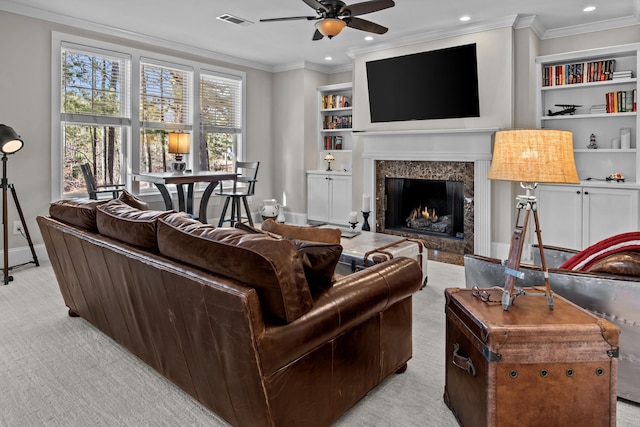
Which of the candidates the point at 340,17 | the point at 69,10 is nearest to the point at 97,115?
the point at 69,10

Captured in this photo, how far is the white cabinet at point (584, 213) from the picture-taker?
4199mm

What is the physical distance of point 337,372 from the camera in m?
1.69

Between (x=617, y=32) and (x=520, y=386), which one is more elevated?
(x=617, y=32)

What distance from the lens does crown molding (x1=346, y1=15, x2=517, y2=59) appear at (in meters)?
4.55

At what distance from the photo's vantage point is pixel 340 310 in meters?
1.61

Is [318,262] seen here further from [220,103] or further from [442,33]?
[220,103]

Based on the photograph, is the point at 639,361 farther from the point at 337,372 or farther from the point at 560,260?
the point at 337,372

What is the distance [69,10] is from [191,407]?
14.1ft

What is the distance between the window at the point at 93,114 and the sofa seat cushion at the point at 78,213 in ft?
8.17

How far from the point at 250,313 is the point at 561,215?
4.30m

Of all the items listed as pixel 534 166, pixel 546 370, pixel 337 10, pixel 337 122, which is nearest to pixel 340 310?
pixel 546 370

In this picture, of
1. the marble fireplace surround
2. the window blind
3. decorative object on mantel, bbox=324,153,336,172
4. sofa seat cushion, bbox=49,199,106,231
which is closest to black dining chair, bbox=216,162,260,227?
the window blind

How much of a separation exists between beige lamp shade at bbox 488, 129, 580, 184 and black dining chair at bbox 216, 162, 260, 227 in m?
4.17

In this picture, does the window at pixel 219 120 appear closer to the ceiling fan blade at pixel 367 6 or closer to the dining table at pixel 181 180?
the dining table at pixel 181 180
